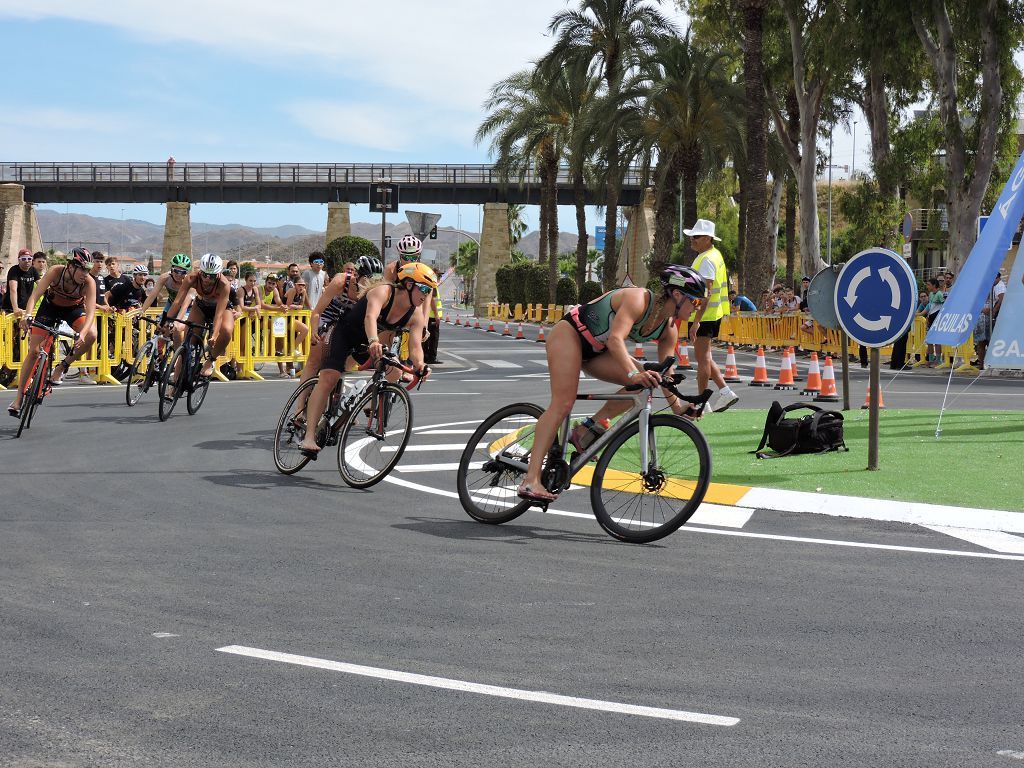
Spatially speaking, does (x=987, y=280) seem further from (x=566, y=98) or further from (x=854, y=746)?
(x=566, y=98)

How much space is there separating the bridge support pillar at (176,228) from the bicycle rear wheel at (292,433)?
81634mm

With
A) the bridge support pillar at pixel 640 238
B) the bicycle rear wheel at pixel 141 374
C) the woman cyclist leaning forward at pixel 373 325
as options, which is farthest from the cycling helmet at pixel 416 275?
the bridge support pillar at pixel 640 238

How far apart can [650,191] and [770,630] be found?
8141 centimetres

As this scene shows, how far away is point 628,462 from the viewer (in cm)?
763

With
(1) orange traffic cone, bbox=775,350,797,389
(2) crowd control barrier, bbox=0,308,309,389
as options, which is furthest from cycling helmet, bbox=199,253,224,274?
(1) orange traffic cone, bbox=775,350,797,389

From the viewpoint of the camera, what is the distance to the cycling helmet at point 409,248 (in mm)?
11393

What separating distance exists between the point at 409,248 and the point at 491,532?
4.10m

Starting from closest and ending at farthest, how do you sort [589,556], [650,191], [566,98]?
[589,556]
[566,98]
[650,191]

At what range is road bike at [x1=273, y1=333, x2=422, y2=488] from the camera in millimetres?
9812

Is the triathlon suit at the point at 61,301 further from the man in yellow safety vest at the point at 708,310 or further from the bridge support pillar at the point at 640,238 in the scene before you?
the bridge support pillar at the point at 640,238

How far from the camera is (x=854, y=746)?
162 inches

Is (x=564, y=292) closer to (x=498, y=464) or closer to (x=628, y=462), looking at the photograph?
(x=498, y=464)

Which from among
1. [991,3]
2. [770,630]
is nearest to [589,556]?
[770,630]

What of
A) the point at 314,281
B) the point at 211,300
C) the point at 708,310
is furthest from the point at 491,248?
the point at 708,310
